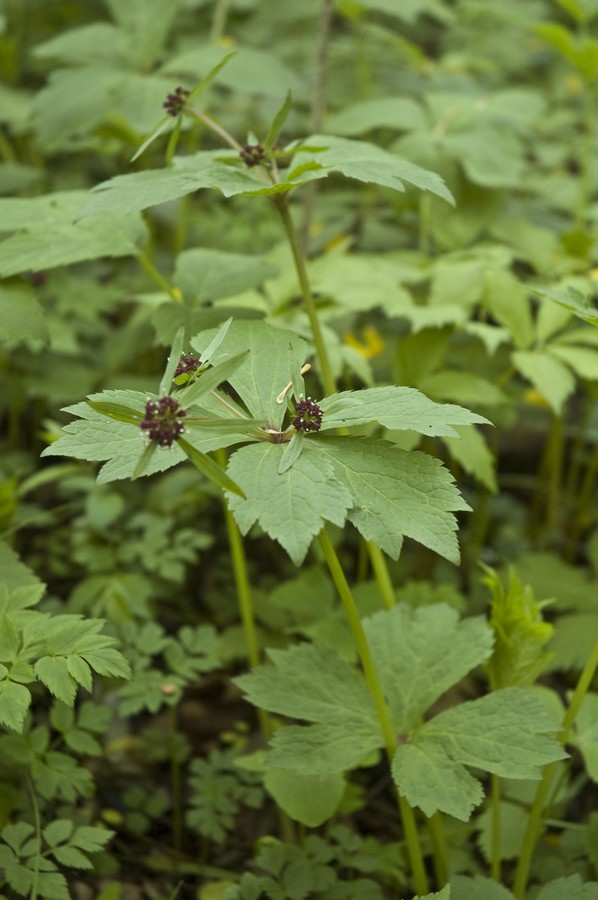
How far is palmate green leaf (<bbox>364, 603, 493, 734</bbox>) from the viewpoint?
1.45 meters

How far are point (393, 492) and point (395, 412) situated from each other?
115mm

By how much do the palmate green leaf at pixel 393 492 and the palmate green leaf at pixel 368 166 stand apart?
17.4 inches

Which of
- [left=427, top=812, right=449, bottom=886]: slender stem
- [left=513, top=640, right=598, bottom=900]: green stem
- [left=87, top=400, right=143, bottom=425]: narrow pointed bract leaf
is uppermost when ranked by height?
[left=87, top=400, right=143, bottom=425]: narrow pointed bract leaf

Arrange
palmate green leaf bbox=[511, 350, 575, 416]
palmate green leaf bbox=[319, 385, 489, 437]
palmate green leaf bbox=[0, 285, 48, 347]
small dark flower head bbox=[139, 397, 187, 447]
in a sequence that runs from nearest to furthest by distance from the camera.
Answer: small dark flower head bbox=[139, 397, 187, 447] → palmate green leaf bbox=[319, 385, 489, 437] → palmate green leaf bbox=[0, 285, 48, 347] → palmate green leaf bbox=[511, 350, 575, 416]

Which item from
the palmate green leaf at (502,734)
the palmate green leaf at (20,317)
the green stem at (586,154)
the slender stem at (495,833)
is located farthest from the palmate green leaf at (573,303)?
the green stem at (586,154)

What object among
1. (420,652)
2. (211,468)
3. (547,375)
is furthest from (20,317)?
(547,375)

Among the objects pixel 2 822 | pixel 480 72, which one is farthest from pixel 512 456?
pixel 2 822

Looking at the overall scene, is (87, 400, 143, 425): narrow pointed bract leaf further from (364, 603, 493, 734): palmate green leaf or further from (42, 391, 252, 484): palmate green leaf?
(364, 603, 493, 734): palmate green leaf

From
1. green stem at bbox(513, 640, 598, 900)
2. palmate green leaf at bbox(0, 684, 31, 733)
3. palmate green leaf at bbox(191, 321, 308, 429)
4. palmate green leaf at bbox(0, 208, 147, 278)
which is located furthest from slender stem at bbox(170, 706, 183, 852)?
palmate green leaf at bbox(0, 208, 147, 278)

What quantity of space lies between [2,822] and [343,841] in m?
0.66

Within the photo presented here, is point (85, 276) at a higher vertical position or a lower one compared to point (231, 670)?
higher

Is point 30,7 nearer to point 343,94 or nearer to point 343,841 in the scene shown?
point 343,94

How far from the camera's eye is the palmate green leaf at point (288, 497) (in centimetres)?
103

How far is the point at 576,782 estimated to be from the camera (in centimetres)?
190
